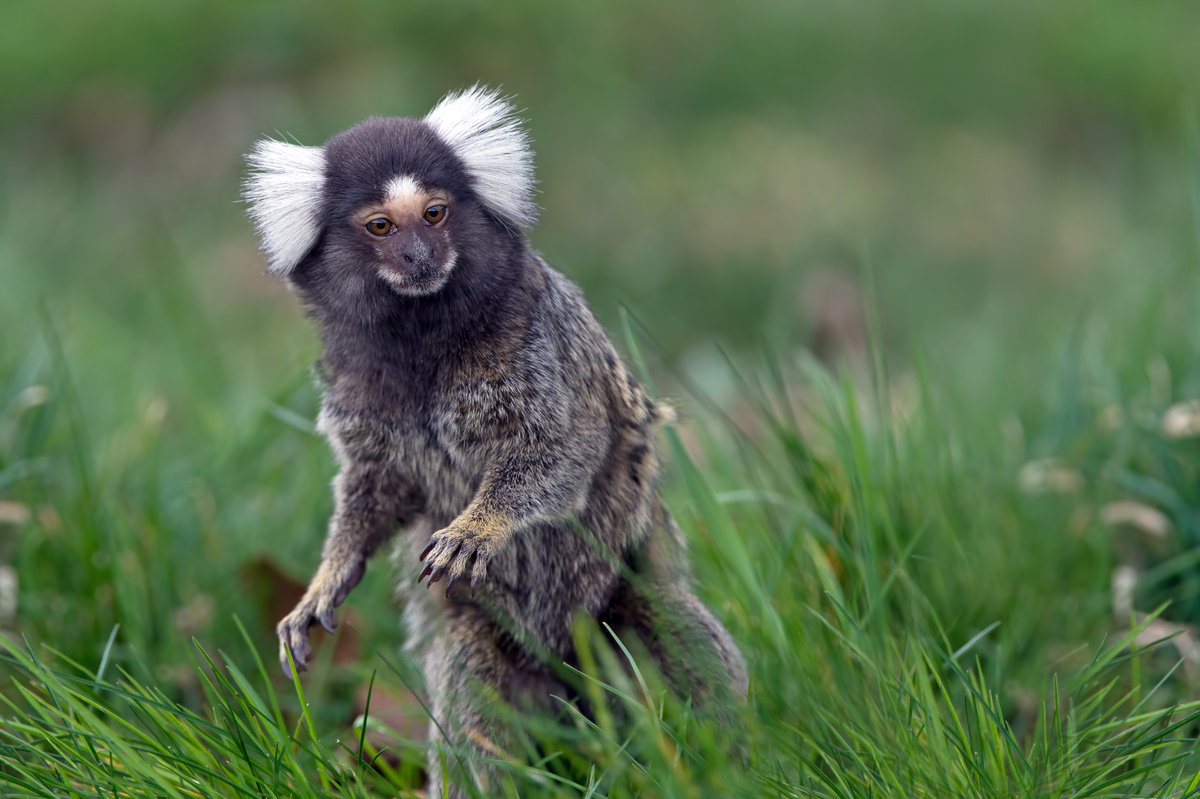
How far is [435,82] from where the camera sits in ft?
24.7

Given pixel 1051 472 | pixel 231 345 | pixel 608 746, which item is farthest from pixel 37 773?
pixel 231 345

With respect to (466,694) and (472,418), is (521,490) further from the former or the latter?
(466,694)

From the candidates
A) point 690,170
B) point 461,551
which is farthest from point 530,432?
point 690,170

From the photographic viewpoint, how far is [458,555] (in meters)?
2.56

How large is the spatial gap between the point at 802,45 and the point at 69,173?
5113 millimetres

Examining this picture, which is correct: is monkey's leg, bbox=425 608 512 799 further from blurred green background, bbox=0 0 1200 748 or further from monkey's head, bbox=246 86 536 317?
Result: blurred green background, bbox=0 0 1200 748

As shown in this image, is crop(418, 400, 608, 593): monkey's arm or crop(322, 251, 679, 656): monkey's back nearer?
crop(418, 400, 608, 593): monkey's arm

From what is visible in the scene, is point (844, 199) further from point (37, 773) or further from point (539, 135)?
point (37, 773)

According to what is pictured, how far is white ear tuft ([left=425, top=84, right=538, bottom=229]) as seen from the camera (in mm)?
2760

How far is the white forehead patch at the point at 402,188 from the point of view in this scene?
2611 mm

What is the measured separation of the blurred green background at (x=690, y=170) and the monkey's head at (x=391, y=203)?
1.84m

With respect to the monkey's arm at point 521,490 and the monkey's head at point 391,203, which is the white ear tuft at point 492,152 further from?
the monkey's arm at point 521,490

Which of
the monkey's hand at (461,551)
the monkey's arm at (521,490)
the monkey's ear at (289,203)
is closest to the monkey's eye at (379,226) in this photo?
the monkey's ear at (289,203)

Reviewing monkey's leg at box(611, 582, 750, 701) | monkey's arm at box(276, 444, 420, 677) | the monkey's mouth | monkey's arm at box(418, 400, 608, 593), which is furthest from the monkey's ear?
monkey's leg at box(611, 582, 750, 701)
